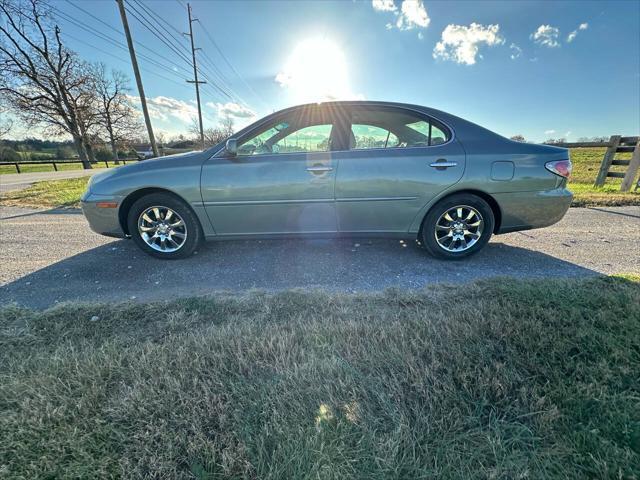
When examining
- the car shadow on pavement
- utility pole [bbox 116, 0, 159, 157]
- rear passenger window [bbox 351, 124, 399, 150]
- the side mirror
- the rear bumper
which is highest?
utility pole [bbox 116, 0, 159, 157]

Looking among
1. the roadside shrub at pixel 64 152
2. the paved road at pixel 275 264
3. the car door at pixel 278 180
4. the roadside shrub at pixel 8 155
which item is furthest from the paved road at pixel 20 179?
the roadside shrub at pixel 64 152

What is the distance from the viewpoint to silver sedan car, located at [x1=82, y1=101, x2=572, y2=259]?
3.00 metres

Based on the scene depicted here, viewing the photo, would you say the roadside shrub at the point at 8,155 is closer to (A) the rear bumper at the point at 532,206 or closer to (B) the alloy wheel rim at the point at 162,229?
(B) the alloy wheel rim at the point at 162,229

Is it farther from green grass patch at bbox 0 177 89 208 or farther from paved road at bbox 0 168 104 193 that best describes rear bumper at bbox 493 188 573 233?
paved road at bbox 0 168 104 193

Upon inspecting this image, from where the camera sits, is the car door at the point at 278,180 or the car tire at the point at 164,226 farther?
the car tire at the point at 164,226

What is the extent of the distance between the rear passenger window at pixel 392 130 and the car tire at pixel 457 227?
0.73 metres

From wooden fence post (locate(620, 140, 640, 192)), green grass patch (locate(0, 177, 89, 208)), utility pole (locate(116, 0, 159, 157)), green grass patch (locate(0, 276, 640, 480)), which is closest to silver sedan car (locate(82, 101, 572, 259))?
green grass patch (locate(0, 276, 640, 480))

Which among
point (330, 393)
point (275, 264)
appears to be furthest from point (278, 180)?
point (330, 393)

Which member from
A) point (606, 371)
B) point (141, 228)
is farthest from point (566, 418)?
point (141, 228)

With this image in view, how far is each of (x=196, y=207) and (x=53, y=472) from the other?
2419 mm

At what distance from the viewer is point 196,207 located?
3.11 metres

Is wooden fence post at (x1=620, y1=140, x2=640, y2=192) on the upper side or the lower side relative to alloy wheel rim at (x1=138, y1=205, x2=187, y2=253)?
upper

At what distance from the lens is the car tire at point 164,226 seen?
3.13m

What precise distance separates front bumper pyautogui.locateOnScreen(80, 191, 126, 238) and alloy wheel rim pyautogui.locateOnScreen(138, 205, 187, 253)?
272 mm
